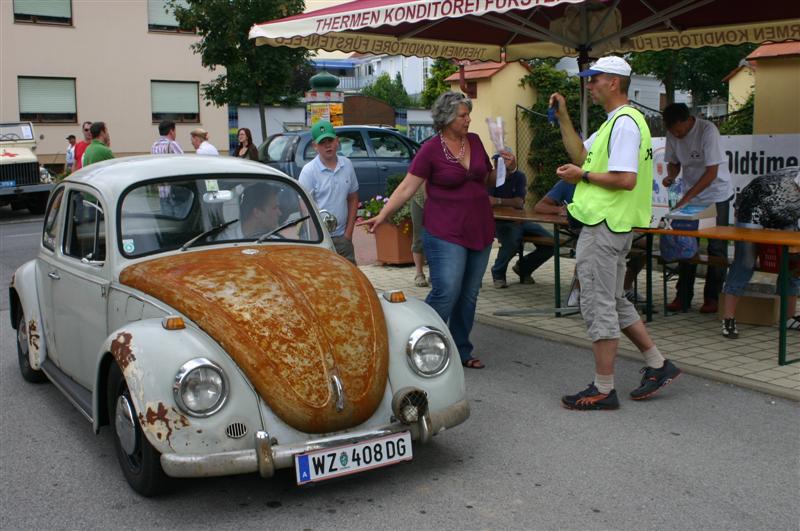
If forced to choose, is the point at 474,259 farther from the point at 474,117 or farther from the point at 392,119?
the point at 392,119

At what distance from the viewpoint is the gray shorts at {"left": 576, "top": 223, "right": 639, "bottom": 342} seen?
17.2 feet

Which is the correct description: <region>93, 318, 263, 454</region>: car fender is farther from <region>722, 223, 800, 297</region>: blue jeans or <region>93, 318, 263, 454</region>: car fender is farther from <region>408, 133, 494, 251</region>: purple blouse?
<region>722, 223, 800, 297</region>: blue jeans

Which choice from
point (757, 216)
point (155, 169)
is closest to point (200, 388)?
point (155, 169)

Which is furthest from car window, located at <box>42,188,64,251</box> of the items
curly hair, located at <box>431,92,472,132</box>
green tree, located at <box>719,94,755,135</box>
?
green tree, located at <box>719,94,755,135</box>

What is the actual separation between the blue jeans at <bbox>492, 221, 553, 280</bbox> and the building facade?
2316 cm

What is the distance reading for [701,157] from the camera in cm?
778

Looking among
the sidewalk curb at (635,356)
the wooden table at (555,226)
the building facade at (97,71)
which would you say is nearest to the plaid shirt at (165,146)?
the wooden table at (555,226)

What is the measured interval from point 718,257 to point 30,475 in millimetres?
5789

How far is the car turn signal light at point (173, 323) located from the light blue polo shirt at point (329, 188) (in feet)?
9.33

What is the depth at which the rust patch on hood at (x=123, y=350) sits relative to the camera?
3998mm

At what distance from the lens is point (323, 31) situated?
8.07 meters

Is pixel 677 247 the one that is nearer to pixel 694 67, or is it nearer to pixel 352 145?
pixel 352 145

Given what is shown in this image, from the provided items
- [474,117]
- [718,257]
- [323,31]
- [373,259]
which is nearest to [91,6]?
[474,117]

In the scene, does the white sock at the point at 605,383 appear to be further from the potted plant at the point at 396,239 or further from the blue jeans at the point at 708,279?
the potted plant at the point at 396,239
